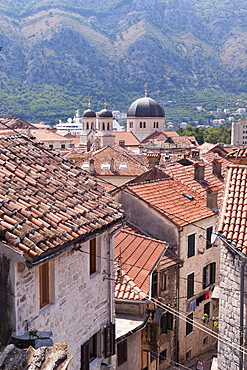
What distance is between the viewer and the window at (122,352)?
48.6 feet

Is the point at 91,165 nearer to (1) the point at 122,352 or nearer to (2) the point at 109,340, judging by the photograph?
(1) the point at 122,352

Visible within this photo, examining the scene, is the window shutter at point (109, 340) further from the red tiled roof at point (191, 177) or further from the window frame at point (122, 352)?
the red tiled roof at point (191, 177)

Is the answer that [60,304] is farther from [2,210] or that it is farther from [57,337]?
[2,210]

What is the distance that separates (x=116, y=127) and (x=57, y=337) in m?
165

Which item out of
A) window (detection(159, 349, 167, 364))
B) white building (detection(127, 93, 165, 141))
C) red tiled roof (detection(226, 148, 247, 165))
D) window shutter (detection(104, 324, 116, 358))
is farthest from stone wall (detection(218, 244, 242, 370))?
white building (detection(127, 93, 165, 141))

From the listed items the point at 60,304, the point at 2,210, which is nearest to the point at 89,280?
the point at 60,304

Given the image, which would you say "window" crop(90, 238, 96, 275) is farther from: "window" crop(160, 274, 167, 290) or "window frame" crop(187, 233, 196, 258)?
"window frame" crop(187, 233, 196, 258)

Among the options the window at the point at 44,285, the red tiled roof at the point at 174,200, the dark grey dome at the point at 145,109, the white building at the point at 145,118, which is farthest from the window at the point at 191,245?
the dark grey dome at the point at 145,109

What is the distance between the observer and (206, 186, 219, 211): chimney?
23.3 meters

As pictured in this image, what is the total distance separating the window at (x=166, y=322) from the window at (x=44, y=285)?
11.8 metres

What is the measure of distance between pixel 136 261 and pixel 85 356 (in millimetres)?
7638

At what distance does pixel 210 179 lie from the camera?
2803 cm

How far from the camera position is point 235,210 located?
13.3m

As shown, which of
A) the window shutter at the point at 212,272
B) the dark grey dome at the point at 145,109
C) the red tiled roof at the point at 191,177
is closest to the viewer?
the window shutter at the point at 212,272
